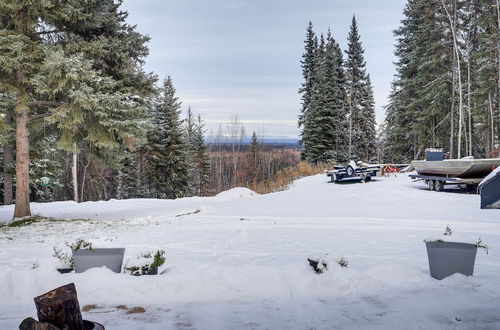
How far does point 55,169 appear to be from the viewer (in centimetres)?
1927

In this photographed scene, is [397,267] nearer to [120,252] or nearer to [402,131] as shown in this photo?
[120,252]

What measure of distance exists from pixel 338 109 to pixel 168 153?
55.8ft

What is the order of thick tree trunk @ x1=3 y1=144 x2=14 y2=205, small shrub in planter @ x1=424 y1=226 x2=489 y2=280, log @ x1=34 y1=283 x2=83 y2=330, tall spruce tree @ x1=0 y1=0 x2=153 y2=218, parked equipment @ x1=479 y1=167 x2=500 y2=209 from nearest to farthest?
1. log @ x1=34 y1=283 x2=83 y2=330
2. parked equipment @ x1=479 y1=167 x2=500 y2=209
3. small shrub in planter @ x1=424 y1=226 x2=489 y2=280
4. tall spruce tree @ x1=0 y1=0 x2=153 y2=218
5. thick tree trunk @ x1=3 y1=144 x2=14 y2=205

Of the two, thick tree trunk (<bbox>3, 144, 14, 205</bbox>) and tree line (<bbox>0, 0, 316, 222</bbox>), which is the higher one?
tree line (<bbox>0, 0, 316, 222</bbox>)

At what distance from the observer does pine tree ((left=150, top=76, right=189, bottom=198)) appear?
2830cm

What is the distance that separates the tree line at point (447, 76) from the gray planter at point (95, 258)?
21197 mm

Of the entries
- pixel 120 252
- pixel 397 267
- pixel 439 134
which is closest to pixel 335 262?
pixel 397 267

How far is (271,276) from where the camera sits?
16.1 ft

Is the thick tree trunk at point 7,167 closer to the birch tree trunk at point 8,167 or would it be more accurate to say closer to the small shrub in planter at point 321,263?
the birch tree trunk at point 8,167

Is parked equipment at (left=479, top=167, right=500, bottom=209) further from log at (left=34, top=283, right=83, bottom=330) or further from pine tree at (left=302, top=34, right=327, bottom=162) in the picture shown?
pine tree at (left=302, top=34, right=327, bottom=162)

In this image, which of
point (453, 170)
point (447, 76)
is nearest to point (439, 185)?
point (453, 170)

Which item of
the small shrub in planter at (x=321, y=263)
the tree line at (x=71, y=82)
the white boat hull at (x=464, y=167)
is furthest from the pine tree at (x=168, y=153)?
the small shrub in planter at (x=321, y=263)

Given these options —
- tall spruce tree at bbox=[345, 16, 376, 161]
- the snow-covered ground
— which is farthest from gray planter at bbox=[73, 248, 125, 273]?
tall spruce tree at bbox=[345, 16, 376, 161]

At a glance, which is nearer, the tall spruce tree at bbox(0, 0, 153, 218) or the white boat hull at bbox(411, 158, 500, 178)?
the tall spruce tree at bbox(0, 0, 153, 218)
